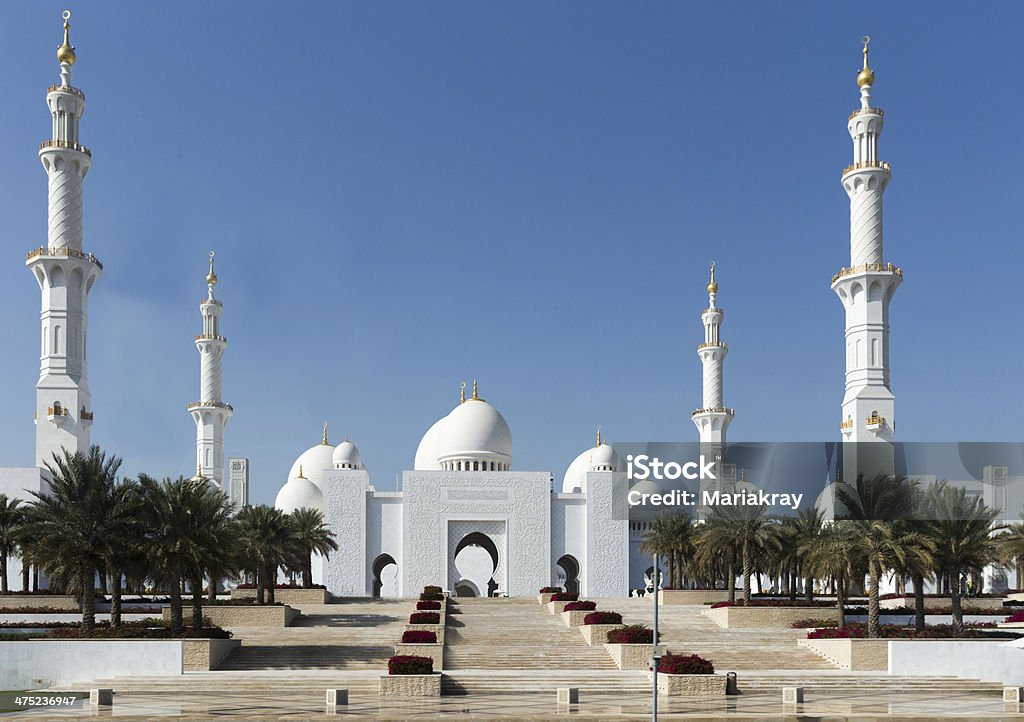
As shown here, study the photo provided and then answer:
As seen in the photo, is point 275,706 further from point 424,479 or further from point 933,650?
point 424,479

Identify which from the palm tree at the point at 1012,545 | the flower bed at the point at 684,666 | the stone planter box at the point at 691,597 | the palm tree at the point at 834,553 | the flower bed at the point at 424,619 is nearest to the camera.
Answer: the flower bed at the point at 684,666

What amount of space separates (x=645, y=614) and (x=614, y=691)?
43.4 ft

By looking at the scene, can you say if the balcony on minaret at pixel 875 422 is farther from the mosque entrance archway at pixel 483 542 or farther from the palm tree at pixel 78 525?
the palm tree at pixel 78 525

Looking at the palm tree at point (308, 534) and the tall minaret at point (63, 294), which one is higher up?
the tall minaret at point (63, 294)

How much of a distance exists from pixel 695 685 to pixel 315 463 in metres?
47.8

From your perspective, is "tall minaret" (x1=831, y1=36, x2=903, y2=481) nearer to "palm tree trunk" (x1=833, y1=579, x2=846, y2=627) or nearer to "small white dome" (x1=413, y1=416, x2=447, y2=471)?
"palm tree trunk" (x1=833, y1=579, x2=846, y2=627)

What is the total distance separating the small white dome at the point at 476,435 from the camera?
5609cm

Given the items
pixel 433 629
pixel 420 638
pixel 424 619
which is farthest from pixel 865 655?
pixel 424 619

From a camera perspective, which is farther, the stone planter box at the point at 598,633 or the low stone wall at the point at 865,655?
the stone planter box at the point at 598,633

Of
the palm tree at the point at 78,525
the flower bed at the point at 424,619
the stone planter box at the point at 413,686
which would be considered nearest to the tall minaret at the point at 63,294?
the palm tree at the point at 78,525

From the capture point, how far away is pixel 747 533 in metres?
37.3

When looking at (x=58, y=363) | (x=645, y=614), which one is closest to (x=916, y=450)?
(x=645, y=614)

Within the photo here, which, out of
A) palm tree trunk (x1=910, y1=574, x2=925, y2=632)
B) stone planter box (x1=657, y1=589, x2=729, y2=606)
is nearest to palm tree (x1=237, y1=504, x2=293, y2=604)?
stone planter box (x1=657, y1=589, x2=729, y2=606)

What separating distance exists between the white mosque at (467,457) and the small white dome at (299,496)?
8cm
